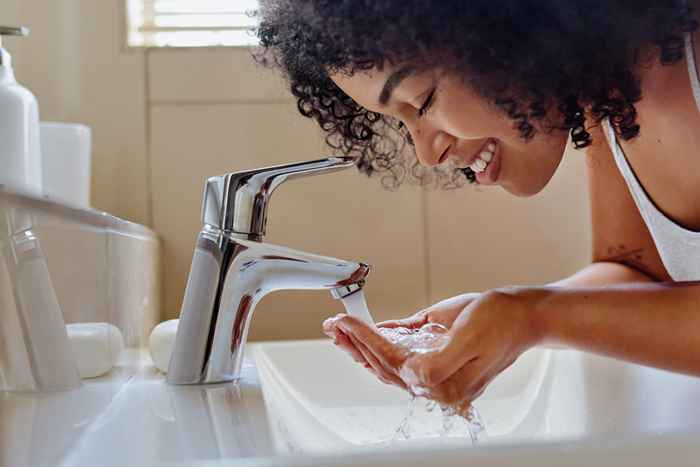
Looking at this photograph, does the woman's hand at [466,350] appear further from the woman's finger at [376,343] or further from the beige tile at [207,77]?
the beige tile at [207,77]

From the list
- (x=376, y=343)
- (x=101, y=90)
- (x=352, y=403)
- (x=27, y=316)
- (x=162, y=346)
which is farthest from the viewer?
(x=101, y=90)

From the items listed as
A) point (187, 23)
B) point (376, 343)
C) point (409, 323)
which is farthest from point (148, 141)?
point (376, 343)

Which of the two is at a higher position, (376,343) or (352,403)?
(376,343)

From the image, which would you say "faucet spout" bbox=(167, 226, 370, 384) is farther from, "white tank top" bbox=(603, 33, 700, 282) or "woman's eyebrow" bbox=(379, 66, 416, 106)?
"white tank top" bbox=(603, 33, 700, 282)

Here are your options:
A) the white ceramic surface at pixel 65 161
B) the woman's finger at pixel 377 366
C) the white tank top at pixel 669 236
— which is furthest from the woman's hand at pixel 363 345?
the white ceramic surface at pixel 65 161

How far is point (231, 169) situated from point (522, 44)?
724 mm

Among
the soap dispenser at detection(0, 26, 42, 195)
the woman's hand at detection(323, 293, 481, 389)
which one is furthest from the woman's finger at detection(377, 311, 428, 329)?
the soap dispenser at detection(0, 26, 42, 195)

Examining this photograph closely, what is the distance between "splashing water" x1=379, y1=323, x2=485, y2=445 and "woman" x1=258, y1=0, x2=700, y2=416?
0.01 meters

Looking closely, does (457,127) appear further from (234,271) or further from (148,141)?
(148,141)

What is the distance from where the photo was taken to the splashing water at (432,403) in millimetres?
588

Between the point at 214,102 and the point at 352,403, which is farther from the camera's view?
the point at 214,102

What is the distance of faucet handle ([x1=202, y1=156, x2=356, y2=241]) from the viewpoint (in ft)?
2.29

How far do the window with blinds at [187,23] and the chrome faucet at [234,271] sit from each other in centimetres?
62

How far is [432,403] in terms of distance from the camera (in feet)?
1.98
